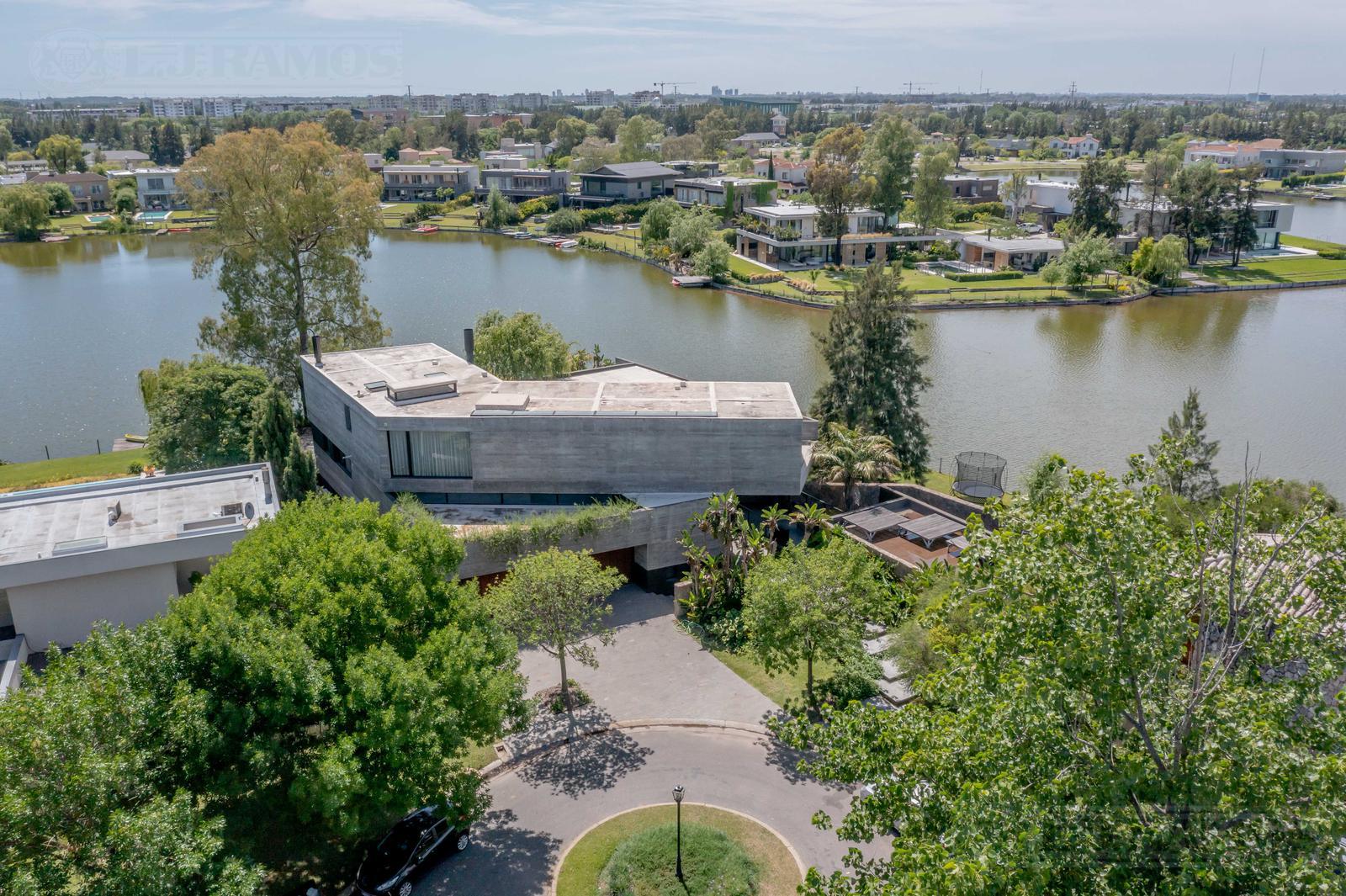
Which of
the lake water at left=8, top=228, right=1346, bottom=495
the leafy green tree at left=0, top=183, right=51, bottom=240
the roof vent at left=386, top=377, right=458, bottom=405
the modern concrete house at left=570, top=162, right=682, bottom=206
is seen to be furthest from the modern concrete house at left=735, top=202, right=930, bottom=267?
the leafy green tree at left=0, top=183, right=51, bottom=240

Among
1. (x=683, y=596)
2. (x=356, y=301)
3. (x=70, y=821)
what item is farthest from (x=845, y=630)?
(x=356, y=301)

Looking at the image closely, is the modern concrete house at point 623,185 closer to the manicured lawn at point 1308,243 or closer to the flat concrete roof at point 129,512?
the manicured lawn at point 1308,243

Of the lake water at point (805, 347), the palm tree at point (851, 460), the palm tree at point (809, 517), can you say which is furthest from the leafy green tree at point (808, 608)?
the lake water at point (805, 347)

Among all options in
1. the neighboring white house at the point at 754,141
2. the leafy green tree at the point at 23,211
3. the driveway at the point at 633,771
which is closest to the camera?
the driveway at the point at 633,771

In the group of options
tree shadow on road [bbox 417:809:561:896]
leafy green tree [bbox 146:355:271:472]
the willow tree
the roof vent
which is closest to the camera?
tree shadow on road [bbox 417:809:561:896]

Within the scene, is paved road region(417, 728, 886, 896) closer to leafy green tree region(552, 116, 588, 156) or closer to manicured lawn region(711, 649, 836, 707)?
manicured lawn region(711, 649, 836, 707)

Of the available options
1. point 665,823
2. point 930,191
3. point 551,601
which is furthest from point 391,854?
point 930,191
